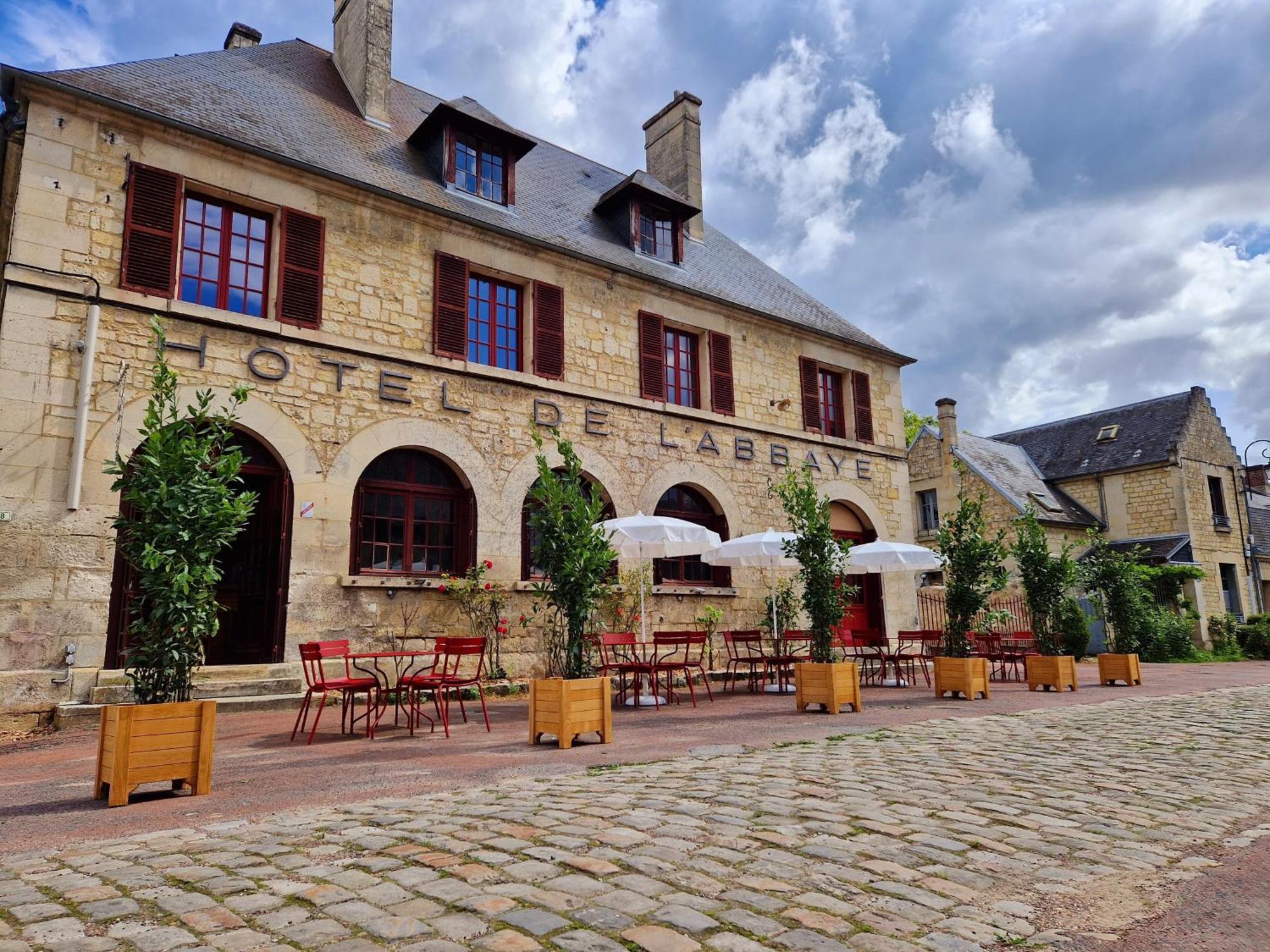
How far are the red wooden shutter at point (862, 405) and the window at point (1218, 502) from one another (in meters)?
14.7

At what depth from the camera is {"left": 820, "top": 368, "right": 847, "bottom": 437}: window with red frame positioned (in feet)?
51.0

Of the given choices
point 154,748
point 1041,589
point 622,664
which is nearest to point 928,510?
point 1041,589

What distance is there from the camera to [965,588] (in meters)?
10.2

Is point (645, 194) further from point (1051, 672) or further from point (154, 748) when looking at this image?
point (154, 748)

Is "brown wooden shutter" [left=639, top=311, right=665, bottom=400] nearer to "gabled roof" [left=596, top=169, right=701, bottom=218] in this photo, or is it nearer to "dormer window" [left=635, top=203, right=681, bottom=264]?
"dormer window" [left=635, top=203, right=681, bottom=264]

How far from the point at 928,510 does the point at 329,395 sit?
20.4 metres

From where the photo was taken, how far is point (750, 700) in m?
9.86

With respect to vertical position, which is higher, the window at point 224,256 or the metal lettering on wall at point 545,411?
the window at point 224,256

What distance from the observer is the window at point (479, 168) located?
40.2ft

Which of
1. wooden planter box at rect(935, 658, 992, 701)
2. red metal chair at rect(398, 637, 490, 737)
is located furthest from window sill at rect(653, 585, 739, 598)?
red metal chair at rect(398, 637, 490, 737)

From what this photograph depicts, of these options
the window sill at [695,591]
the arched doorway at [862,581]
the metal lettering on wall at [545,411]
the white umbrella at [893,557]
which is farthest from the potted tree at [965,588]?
the arched doorway at [862,581]

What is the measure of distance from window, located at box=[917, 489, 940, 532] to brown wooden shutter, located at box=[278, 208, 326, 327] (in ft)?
66.1

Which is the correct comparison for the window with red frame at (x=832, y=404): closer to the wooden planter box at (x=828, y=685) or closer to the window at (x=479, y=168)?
the window at (x=479, y=168)

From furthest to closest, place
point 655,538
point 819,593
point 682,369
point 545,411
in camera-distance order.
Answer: point 682,369, point 545,411, point 655,538, point 819,593
